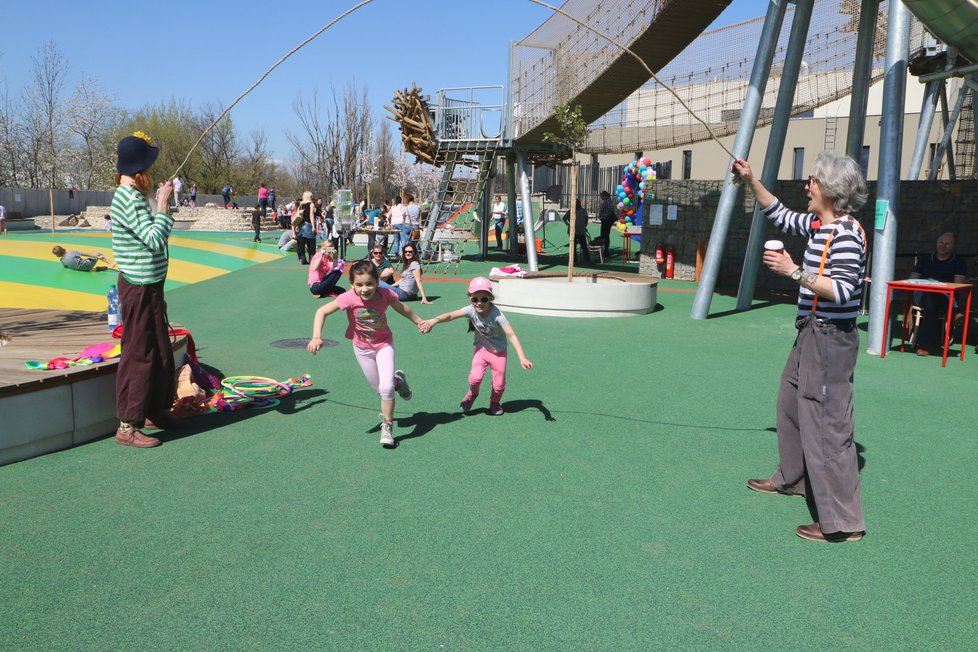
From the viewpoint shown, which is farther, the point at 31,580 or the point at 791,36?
the point at 791,36

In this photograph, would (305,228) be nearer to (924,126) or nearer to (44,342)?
(44,342)

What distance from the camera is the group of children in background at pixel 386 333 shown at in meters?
6.31

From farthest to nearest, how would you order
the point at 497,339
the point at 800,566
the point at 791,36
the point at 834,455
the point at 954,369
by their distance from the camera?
the point at 791,36
the point at 954,369
the point at 497,339
the point at 834,455
the point at 800,566

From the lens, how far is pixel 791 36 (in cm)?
1289

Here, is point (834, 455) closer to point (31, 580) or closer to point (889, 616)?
point (889, 616)

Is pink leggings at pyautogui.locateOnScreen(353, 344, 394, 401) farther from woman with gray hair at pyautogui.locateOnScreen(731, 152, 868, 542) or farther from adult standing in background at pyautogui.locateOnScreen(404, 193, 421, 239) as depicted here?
adult standing in background at pyautogui.locateOnScreen(404, 193, 421, 239)

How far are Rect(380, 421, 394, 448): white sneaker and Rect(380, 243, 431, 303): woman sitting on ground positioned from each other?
8.00 meters

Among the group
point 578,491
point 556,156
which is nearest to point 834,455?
point 578,491

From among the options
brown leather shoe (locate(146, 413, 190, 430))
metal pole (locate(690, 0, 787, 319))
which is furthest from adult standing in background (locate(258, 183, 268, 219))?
brown leather shoe (locate(146, 413, 190, 430))

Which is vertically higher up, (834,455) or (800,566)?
(834,455)

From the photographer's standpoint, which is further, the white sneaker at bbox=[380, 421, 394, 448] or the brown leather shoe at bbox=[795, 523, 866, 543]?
the white sneaker at bbox=[380, 421, 394, 448]

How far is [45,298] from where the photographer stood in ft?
49.1

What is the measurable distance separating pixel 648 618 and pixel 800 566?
1.06 m

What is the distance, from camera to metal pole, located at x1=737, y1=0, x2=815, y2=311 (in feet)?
41.9
